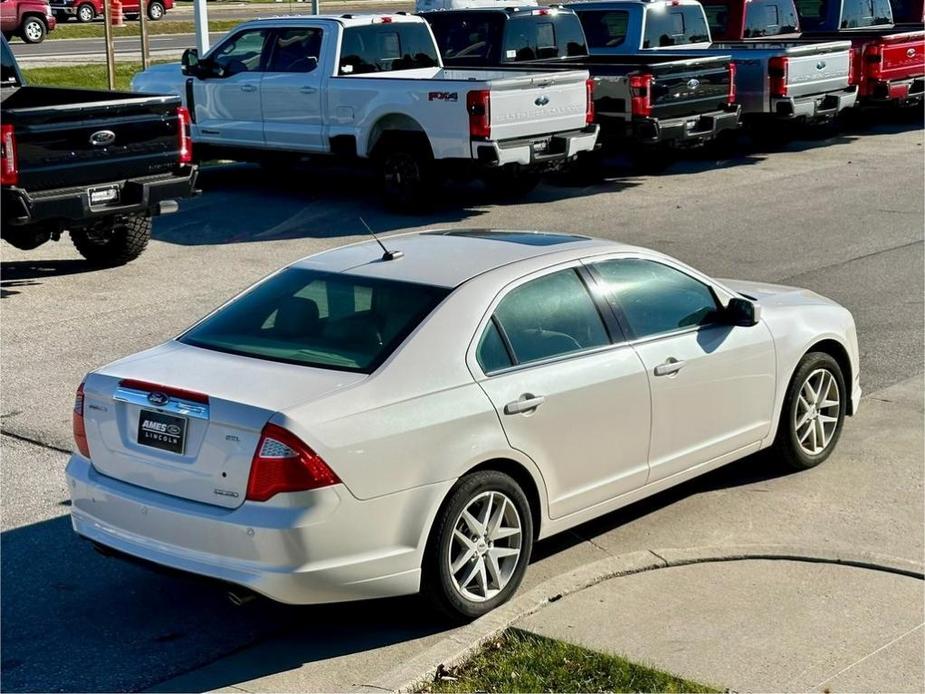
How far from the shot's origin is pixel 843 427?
8453mm

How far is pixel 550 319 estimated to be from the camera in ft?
20.5

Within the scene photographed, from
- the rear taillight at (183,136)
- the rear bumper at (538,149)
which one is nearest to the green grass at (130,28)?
the rear bumper at (538,149)

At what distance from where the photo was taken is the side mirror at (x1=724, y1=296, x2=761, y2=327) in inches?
273

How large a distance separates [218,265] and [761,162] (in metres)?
9.63

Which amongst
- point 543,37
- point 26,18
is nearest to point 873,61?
point 543,37

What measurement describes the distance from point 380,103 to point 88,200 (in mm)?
4958

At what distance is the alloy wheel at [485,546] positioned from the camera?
5648mm

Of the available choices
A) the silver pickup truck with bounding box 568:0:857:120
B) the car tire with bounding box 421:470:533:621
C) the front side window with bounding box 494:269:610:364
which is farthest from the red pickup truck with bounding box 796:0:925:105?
the car tire with bounding box 421:470:533:621

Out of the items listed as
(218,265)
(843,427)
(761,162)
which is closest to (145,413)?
(843,427)

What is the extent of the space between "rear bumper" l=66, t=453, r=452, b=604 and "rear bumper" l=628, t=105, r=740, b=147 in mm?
12548

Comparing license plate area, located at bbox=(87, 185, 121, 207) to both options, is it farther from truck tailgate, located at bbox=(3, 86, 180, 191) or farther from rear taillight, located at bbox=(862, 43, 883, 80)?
rear taillight, located at bbox=(862, 43, 883, 80)

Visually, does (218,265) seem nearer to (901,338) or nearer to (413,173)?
(413,173)

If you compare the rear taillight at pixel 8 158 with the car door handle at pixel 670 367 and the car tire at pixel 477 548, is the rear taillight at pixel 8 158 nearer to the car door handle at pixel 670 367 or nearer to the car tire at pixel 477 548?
the car door handle at pixel 670 367

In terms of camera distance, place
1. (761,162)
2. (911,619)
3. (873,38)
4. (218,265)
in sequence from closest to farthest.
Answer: (911,619) < (218,265) < (761,162) < (873,38)
